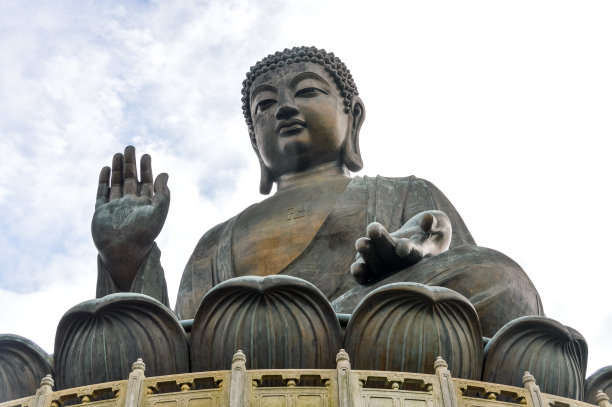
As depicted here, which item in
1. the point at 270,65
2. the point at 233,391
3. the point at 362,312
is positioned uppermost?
the point at 270,65

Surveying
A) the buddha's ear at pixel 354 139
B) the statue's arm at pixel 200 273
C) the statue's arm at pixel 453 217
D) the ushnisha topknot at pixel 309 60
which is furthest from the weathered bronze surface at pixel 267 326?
Answer: the ushnisha topknot at pixel 309 60

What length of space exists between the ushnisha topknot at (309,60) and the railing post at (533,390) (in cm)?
564

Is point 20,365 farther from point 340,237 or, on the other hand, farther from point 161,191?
point 340,237

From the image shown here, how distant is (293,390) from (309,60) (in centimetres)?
607

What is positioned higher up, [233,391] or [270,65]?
[270,65]

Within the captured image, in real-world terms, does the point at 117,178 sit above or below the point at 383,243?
above

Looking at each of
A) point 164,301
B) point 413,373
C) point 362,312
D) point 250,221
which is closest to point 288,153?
point 250,221

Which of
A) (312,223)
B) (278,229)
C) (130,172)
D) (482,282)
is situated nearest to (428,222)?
(482,282)

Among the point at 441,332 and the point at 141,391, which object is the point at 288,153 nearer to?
the point at 441,332

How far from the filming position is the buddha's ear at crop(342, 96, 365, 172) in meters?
12.8

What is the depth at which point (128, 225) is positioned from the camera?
397 inches

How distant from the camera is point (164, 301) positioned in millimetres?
10352

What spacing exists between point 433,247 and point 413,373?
8.50 ft

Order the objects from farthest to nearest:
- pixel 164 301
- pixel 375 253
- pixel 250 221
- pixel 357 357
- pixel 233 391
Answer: pixel 250 221 < pixel 164 301 < pixel 375 253 < pixel 357 357 < pixel 233 391
